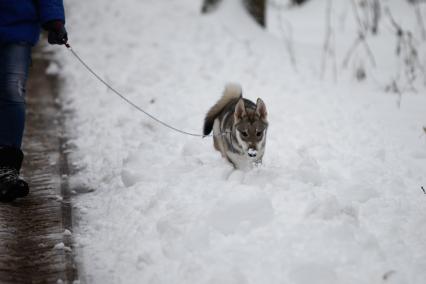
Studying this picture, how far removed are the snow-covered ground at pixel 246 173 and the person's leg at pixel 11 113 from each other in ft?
1.95

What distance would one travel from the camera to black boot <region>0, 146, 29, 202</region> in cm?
471

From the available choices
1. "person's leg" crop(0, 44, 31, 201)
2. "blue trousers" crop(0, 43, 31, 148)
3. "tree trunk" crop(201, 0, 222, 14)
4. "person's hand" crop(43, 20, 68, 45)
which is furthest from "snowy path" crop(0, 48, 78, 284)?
"tree trunk" crop(201, 0, 222, 14)

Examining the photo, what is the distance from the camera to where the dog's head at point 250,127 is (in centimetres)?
491

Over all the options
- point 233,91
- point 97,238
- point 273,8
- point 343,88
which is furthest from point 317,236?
point 273,8

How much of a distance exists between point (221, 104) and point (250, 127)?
103 centimetres

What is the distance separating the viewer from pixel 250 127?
197 inches

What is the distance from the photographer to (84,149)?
6109mm

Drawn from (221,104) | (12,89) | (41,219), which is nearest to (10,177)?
(41,219)

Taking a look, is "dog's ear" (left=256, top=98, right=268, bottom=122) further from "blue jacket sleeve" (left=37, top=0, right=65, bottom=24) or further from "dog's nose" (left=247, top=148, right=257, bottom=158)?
"blue jacket sleeve" (left=37, top=0, right=65, bottom=24)

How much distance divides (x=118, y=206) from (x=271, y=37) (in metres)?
7.28

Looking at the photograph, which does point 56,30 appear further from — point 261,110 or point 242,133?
point 261,110

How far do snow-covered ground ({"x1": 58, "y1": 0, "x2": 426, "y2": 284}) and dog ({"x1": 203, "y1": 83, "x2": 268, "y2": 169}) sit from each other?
0.16m

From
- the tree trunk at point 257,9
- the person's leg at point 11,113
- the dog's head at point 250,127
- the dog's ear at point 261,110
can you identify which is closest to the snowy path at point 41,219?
the person's leg at point 11,113

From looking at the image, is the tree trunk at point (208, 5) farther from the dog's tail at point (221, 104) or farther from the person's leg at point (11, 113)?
the person's leg at point (11, 113)
